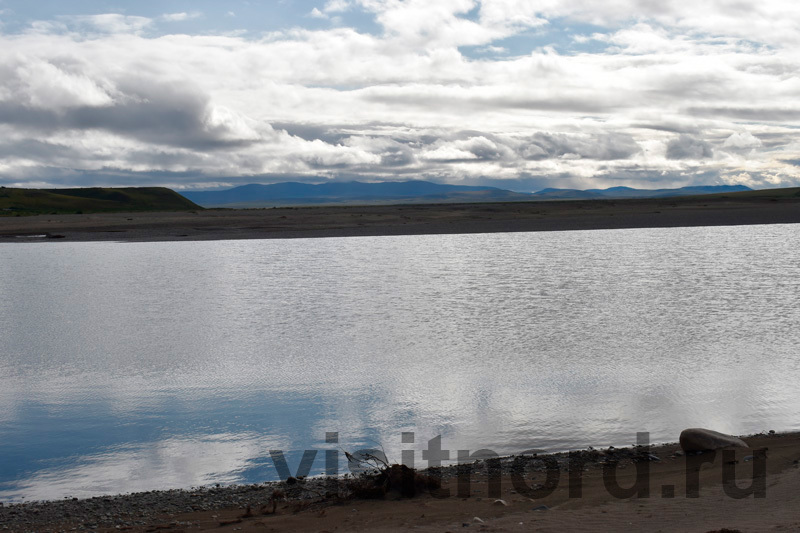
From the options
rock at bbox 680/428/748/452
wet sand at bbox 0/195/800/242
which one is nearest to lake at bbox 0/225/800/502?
rock at bbox 680/428/748/452

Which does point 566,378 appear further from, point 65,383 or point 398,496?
point 65,383

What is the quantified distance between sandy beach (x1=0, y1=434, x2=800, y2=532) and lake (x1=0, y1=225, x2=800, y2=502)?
0.80 m

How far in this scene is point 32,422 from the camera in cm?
1123

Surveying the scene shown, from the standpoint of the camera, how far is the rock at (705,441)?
359 inches

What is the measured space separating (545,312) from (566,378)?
7.59 metres

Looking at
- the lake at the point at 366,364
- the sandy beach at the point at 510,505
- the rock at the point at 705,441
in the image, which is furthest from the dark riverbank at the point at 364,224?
the sandy beach at the point at 510,505

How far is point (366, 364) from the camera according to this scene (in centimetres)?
1477

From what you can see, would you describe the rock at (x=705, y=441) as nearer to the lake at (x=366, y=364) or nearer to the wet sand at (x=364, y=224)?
the lake at (x=366, y=364)

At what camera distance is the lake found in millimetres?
10062

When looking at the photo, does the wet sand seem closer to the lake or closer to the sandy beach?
the lake

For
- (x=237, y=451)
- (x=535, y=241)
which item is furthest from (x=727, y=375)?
(x=535, y=241)

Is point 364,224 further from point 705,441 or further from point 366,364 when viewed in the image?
point 705,441

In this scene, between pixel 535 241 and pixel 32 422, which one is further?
pixel 535 241

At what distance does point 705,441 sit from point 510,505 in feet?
10.6
